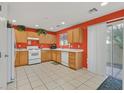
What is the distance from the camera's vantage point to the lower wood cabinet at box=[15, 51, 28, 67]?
475 cm

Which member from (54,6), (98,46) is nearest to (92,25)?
(98,46)

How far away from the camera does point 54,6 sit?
8.83ft

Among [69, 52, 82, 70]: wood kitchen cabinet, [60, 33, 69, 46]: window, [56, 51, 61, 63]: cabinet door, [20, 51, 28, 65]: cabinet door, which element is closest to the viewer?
[69, 52, 82, 70]: wood kitchen cabinet

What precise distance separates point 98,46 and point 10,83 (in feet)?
10.7

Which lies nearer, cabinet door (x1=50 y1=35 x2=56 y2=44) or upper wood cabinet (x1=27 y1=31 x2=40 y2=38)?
upper wood cabinet (x1=27 y1=31 x2=40 y2=38)

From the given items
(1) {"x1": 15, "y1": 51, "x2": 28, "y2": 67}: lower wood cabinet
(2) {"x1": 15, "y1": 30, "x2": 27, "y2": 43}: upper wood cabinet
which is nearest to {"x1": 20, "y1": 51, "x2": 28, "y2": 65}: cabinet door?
(1) {"x1": 15, "y1": 51, "x2": 28, "y2": 67}: lower wood cabinet

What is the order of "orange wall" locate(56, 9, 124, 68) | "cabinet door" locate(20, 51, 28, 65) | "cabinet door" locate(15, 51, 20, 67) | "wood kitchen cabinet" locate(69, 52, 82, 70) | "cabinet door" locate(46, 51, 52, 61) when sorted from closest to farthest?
1. "orange wall" locate(56, 9, 124, 68)
2. "wood kitchen cabinet" locate(69, 52, 82, 70)
3. "cabinet door" locate(15, 51, 20, 67)
4. "cabinet door" locate(20, 51, 28, 65)
5. "cabinet door" locate(46, 51, 52, 61)

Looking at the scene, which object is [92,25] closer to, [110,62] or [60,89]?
[110,62]

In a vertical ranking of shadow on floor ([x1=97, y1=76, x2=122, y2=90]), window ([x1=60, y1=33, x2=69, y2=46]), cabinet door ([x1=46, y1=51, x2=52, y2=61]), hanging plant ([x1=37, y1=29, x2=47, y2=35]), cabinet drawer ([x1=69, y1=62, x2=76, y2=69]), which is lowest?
shadow on floor ([x1=97, y1=76, x2=122, y2=90])

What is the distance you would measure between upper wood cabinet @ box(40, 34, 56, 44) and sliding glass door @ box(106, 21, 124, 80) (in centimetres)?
379

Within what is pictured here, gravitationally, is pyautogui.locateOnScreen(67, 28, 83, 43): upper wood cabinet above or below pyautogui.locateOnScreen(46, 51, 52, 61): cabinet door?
above

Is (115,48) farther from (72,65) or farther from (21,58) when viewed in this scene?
(21,58)

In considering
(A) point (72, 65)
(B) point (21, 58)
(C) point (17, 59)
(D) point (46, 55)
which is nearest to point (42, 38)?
(D) point (46, 55)

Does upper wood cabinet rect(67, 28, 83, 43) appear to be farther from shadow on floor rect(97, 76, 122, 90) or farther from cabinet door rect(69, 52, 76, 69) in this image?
shadow on floor rect(97, 76, 122, 90)
